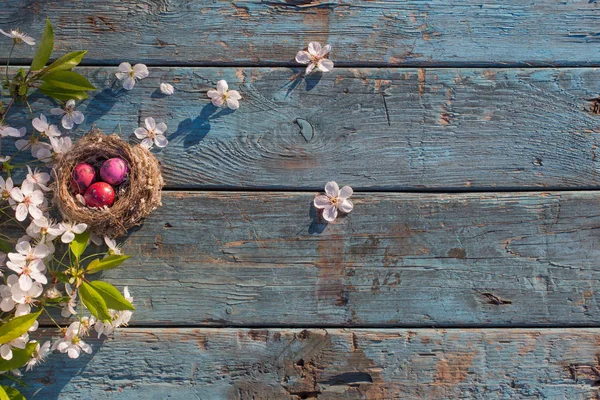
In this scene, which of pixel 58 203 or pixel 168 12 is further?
pixel 168 12

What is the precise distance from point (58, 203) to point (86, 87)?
0.85 ft

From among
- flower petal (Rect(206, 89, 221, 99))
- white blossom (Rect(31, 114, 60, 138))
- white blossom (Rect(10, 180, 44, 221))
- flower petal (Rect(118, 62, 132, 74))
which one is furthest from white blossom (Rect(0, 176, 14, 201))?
flower petal (Rect(206, 89, 221, 99))

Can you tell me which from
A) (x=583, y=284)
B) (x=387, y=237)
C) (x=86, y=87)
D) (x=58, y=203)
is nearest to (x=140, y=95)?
(x=86, y=87)

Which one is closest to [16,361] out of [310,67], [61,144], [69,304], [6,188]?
[69,304]

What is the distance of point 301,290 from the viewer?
1216 millimetres

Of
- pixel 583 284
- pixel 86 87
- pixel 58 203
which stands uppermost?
pixel 583 284

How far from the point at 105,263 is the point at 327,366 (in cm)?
53

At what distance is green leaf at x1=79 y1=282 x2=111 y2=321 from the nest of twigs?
0.14 meters

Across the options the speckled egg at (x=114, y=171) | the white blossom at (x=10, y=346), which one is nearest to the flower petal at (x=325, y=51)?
the speckled egg at (x=114, y=171)

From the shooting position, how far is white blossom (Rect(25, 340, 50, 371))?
114 centimetres

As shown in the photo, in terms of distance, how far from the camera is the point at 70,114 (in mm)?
1216

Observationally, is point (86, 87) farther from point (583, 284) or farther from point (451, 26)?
point (583, 284)

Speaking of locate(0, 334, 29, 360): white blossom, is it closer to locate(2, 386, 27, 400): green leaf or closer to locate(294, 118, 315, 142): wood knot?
locate(2, 386, 27, 400): green leaf

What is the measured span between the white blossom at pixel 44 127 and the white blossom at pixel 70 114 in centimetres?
2
